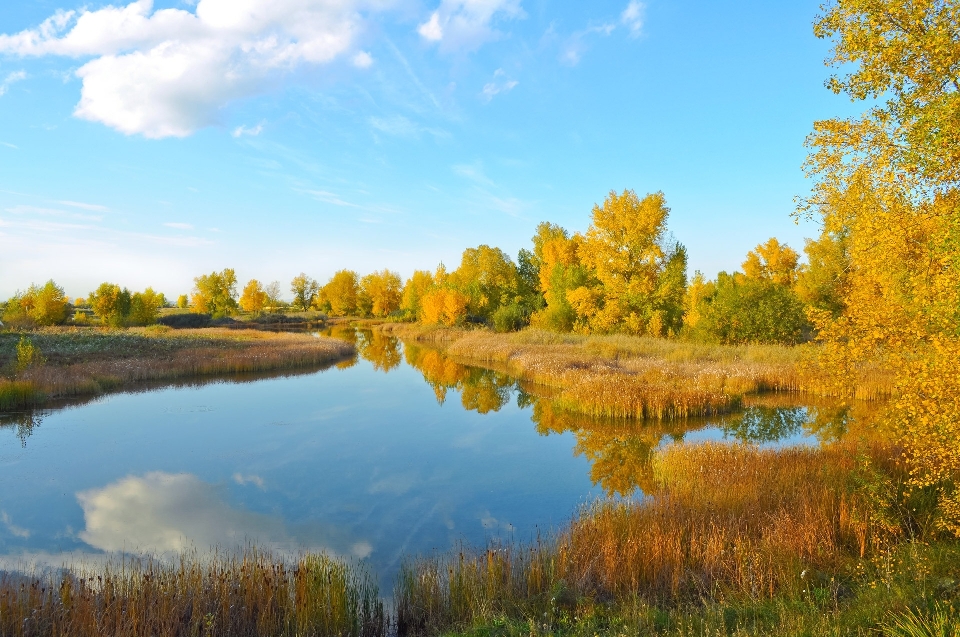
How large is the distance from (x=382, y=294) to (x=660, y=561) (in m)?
90.4

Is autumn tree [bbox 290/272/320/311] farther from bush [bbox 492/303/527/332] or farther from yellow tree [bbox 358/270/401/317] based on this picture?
bush [bbox 492/303/527/332]

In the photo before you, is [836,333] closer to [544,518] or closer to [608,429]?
[544,518]

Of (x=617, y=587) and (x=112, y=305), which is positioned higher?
(x=112, y=305)

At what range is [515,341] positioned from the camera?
137 feet

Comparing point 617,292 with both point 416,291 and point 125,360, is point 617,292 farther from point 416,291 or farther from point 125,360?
point 416,291

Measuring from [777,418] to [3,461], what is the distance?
23942 millimetres

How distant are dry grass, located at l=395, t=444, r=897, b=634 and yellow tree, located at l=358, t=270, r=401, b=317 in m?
88.5

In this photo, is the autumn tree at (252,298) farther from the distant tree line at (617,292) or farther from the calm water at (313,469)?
the calm water at (313,469)

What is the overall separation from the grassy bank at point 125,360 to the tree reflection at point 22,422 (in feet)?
4.05

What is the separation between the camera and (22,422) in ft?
60.5

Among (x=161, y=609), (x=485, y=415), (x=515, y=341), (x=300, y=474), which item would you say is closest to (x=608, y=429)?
(x=485, y=415)

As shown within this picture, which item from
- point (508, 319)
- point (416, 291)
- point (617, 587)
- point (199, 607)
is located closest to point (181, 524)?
point (199, 607)

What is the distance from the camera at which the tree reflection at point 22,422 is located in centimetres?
1703

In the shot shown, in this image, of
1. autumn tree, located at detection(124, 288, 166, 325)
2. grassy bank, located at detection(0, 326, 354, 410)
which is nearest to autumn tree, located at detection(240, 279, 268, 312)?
autumn tree, located at detection(124, 288, 166, 325)
